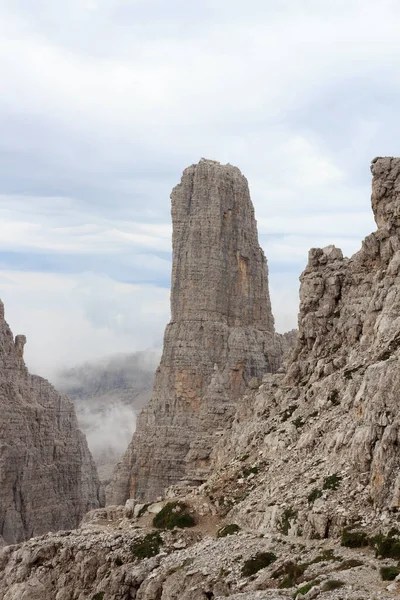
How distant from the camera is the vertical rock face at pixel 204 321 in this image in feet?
443

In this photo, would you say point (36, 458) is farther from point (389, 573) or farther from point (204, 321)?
point (389, 573)

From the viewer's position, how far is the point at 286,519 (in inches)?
2137

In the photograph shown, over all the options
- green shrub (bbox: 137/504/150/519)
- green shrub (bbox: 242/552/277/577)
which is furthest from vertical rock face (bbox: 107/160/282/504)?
green shrub (bbox: 242/552/277/577)

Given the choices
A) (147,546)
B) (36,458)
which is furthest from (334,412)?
(36,458)

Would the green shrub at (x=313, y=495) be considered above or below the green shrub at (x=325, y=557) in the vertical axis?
above

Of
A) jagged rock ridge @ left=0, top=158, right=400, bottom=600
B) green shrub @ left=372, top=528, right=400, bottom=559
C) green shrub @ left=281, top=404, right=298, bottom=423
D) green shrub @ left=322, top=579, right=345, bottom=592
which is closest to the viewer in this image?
green shrub @ left=322, top=579, right=345, bottom=592

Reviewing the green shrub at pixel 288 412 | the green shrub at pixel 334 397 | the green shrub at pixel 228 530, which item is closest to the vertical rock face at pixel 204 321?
the green shrub at pixel 288 412

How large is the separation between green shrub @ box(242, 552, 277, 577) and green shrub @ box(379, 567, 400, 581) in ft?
28.1

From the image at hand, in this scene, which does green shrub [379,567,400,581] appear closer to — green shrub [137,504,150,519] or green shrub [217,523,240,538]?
green shrub [217,523,240,538]

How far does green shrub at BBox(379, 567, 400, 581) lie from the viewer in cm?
4120

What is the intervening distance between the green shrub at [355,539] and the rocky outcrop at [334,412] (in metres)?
0.92

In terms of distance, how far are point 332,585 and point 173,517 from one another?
2432 centimetres

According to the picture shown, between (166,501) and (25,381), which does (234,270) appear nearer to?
(25,381)

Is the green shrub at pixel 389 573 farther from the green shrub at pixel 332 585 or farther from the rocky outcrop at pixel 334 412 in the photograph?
the rocky outcrop at pixel 334 412
